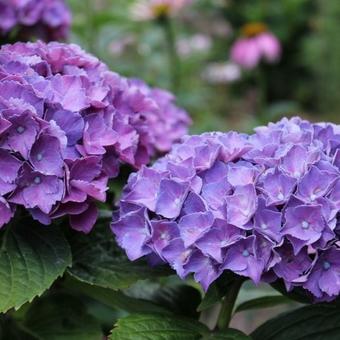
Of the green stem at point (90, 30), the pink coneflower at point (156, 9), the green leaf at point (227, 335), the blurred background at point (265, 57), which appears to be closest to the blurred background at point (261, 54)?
the blurred background at point (265, 57)

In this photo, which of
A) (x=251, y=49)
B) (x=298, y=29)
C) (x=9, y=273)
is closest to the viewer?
(x=9, y=273)

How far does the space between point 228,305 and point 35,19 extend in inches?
34.5

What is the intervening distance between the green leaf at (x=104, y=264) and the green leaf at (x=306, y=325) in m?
0.19

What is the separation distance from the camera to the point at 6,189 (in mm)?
1156

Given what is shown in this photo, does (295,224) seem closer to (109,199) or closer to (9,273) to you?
(9,273)

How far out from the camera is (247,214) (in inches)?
44.8

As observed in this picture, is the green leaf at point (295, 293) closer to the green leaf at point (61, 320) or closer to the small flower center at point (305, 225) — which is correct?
the small flower center at point (305, 225)

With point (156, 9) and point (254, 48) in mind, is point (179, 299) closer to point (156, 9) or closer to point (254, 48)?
point (156, 9)

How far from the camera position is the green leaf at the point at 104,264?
132 cm

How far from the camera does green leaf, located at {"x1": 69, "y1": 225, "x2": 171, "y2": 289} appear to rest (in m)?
1.32

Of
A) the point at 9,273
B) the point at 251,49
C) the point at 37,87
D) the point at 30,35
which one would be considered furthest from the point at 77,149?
the point at 251,49

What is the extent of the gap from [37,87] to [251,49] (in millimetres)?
3346

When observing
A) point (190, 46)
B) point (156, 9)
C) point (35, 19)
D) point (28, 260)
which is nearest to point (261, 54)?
point (190, 46)

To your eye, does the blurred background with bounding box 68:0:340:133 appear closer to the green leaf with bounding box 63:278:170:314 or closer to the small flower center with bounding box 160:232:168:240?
the green leaf with bounding box 63:278:170:314
